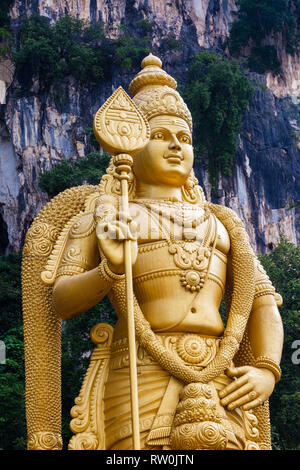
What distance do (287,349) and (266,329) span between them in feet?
37.4

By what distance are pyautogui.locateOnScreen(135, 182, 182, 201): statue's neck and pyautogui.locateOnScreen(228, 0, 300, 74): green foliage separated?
97.0ft

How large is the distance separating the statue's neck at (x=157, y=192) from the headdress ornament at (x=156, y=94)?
1.64 feet

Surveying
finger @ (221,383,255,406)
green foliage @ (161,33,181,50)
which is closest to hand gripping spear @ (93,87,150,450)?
finger @ (221,383,255,406)

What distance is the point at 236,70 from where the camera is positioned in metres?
27.8

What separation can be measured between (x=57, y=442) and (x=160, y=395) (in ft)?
2.78

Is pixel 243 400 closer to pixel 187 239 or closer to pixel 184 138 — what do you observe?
pixel 187 239

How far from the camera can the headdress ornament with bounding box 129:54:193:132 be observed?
5.20 meters

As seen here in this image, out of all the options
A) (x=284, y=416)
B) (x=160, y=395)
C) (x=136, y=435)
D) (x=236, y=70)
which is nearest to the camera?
(x=136, y=435)

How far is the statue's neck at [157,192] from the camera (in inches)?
203

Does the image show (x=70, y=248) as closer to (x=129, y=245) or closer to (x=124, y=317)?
(x=124, y=317)

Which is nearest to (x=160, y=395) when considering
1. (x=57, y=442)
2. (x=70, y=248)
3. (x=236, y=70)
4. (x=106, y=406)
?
(x=106, y=406)

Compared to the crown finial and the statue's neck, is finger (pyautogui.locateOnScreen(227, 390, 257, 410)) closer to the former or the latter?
the statue's neck

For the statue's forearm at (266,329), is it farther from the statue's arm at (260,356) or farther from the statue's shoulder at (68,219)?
the statue's shoulder at (68,219)

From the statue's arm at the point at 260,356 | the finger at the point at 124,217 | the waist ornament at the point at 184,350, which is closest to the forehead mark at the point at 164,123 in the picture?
the statue's arm at the point at 260,356
